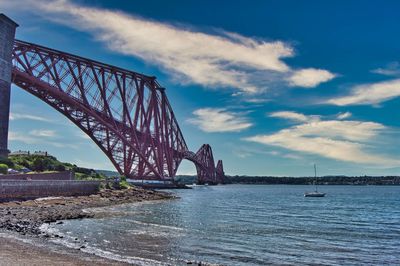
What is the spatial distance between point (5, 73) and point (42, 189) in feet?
53.1

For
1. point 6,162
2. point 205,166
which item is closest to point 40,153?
point 6,162

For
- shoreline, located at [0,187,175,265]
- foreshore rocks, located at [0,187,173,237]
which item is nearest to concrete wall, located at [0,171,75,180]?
foreshore rocks, located at [0,187,173,237]

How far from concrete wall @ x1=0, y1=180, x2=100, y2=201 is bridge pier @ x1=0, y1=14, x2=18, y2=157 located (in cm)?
955

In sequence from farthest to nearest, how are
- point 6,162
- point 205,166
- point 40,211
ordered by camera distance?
point 205,166 → point 6,162 → point 40,211

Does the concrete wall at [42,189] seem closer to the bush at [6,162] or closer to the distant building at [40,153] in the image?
the bush at [6,162]

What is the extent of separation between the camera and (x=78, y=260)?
14195 mm

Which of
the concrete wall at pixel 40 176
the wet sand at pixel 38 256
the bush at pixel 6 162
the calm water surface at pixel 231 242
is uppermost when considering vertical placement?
the bush at pixel 6 162

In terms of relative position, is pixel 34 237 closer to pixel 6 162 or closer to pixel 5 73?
pixel 6 162

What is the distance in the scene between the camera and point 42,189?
38375mm

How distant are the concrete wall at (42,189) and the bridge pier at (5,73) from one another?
9551mm

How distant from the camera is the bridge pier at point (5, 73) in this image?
148 ft

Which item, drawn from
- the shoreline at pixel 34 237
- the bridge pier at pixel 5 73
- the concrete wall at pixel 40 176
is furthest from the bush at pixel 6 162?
the shoreline at pixel 34 237

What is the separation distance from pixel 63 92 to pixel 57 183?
21.4m

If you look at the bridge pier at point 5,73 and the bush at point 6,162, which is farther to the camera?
the bush at point 6,162
